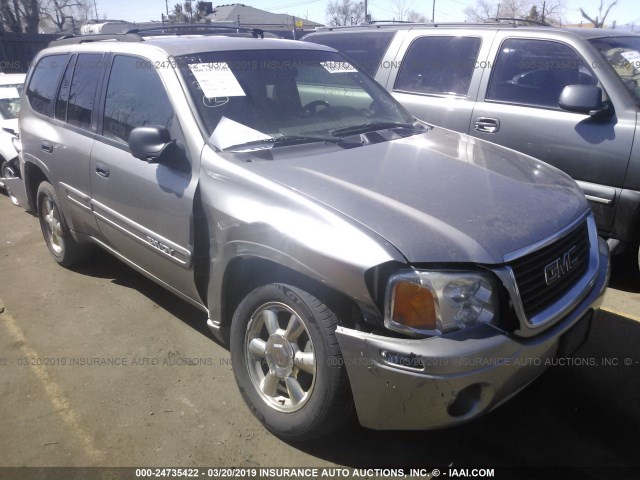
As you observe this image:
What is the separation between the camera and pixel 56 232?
15.7 feet

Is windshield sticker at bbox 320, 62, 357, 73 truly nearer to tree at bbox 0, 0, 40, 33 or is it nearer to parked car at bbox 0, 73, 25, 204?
parked car at bbox 0, 73, 25, 204

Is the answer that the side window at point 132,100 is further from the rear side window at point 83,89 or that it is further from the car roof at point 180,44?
the rear side window at point 83,89

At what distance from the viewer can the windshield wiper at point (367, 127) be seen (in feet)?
10.8

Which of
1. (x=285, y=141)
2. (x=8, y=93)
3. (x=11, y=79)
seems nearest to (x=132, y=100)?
(x=285, y=141)

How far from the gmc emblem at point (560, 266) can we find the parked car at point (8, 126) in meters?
6.10

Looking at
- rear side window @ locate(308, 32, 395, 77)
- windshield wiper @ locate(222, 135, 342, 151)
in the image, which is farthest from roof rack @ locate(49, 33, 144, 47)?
rear side window @ locate(308, 32, 395, 77)

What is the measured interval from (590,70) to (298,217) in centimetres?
312

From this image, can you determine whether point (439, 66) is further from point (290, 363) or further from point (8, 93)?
point (8, 93)

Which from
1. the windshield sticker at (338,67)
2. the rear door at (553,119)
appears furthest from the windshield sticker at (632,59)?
the windshield sticker at (338,67)

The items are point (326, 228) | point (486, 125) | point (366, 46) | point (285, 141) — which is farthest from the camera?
point (366, 46)

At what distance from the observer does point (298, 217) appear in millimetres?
2393

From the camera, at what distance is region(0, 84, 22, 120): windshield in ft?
24.7

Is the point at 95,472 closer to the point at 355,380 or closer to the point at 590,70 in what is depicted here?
the point at 355,380

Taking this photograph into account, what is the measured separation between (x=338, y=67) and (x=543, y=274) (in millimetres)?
2200
